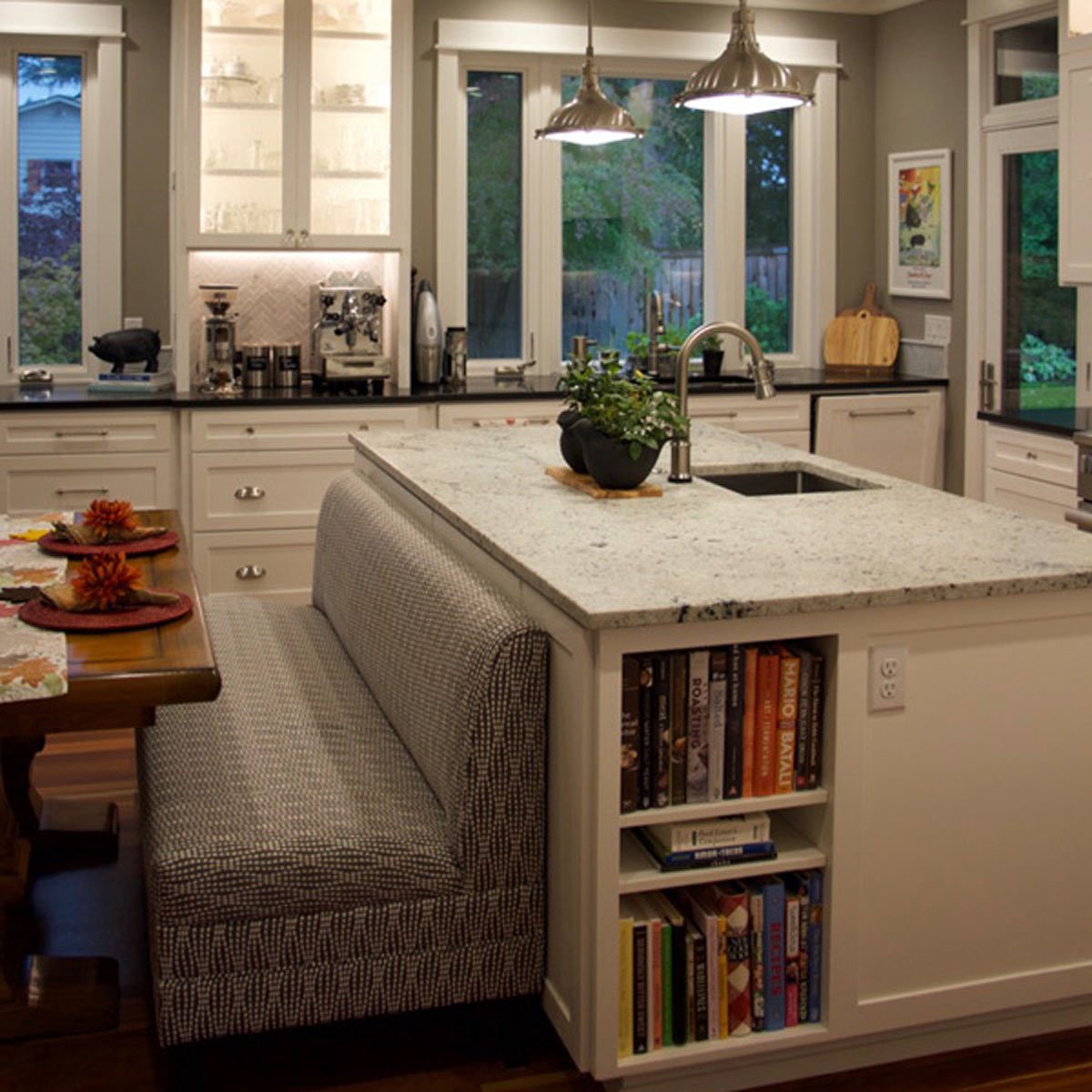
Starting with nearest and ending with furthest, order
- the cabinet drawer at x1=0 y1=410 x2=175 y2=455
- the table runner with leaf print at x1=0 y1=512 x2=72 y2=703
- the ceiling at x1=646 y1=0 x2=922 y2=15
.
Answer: the table runner with leaf print at x1=0 y1=512 x2=72 y2=703 → the cabinet drawer at x1=0 y1=410 x2=175 y2=455 → the ceiling at x1=646 y1=0 x2=922 y2=15

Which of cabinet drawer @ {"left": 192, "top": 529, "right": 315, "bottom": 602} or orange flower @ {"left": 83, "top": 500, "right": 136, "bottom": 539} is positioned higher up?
orange flower @ {"left": 83, "top": 500, "right": 136, "bottom": 539}

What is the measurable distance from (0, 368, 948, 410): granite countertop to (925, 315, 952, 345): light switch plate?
0.53 feet

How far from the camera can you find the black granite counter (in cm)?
514

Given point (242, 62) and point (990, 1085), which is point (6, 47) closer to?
point (242, 62)

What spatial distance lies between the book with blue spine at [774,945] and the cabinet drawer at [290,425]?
12.0ft

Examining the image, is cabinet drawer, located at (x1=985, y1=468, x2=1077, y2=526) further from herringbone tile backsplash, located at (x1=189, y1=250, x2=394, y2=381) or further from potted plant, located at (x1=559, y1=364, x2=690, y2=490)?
herringbone tile backsplash, located at (x1=189, y1=250, x2=394, y2=381)

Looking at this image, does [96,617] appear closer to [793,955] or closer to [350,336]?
[793,955]

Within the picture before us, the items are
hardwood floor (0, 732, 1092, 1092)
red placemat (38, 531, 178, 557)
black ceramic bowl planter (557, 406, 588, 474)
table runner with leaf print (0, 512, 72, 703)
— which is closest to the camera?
table runner with leaf print (0, 512, 72, 703)

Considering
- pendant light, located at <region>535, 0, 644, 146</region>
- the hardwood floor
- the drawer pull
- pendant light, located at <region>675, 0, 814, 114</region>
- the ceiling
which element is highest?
the ceiling

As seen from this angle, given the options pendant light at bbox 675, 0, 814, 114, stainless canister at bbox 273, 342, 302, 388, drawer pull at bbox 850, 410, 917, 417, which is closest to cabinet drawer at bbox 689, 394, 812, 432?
drawer pull at bbox 850, 410, 917, 417

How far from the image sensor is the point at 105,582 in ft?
9.66

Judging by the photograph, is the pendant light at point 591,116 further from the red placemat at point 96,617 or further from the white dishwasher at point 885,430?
the red placemat at point 96,617

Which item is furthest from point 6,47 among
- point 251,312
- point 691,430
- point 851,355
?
point 851,355

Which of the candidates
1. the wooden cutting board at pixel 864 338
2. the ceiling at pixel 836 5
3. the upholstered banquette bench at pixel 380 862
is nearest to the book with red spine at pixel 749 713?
the upholstered banquette bench at pixel 380 862
